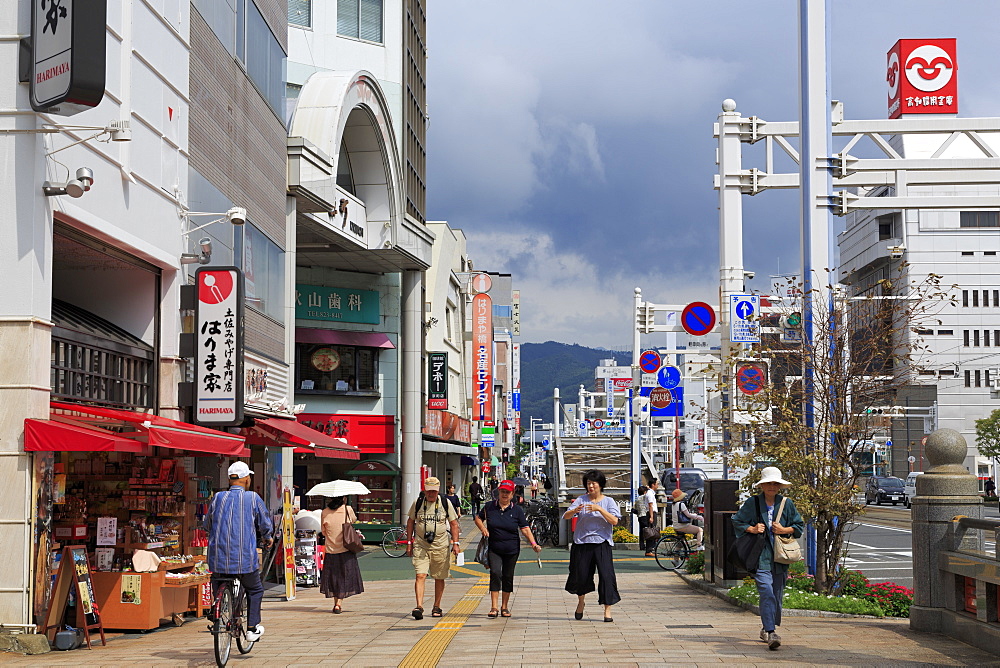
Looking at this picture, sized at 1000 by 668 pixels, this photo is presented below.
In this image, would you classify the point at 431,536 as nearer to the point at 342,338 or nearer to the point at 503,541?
the point at 503,541

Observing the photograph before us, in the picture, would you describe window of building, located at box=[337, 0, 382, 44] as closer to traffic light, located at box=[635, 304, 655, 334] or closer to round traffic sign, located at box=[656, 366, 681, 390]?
traffic light, located at box=[635, 304, 655, 334]

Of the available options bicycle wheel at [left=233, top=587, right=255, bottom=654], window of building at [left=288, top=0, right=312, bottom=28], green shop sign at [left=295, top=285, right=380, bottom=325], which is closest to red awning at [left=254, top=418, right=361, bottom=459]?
bicycle wheel at [left=233, top=587, right=255, bottom=654]

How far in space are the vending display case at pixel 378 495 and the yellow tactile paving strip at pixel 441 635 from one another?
17703mm

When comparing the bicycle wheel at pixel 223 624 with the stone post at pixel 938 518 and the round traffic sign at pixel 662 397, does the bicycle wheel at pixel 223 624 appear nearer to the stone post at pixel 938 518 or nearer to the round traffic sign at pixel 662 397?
the stone post at pixel 938 518

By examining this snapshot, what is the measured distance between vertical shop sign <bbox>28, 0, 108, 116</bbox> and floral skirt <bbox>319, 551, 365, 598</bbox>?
783cm

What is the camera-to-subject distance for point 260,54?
73.8 ft

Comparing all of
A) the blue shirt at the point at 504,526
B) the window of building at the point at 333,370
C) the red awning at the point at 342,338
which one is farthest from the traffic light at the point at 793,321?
the window of building at the point at 333,370

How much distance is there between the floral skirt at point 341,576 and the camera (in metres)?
16.5

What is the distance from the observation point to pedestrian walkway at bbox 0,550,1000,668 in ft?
34.2

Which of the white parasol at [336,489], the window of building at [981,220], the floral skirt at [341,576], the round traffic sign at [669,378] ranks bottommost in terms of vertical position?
the floral skirt at [341,576]

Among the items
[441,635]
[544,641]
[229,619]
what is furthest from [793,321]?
[229,619]

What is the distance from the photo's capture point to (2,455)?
37.4 feet

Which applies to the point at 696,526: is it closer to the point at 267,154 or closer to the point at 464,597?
the point at 464,597

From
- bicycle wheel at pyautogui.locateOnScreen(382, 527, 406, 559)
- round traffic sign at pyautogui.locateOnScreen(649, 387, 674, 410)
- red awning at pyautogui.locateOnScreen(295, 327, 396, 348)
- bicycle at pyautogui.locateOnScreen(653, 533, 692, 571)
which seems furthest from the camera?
red awning at pyautogui.locateOnScreen(295, 327, 396, 348)
